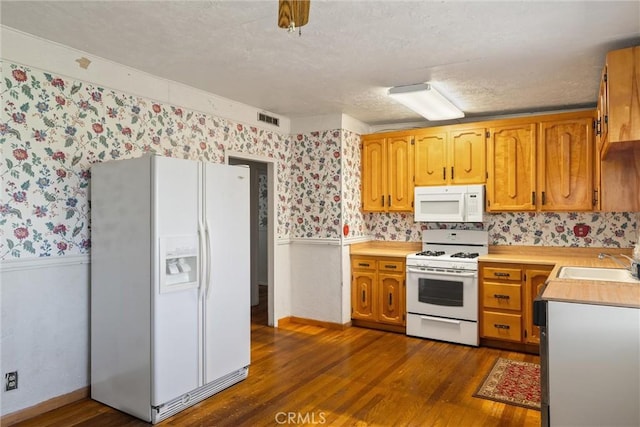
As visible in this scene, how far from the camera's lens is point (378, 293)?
4871 millimetres

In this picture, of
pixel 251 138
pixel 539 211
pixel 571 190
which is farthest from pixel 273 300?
pixel 571 190

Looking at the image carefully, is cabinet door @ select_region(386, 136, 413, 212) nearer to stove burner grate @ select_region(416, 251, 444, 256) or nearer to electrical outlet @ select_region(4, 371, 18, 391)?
stove burner grate @ select_region(416, 251, 444, 256)

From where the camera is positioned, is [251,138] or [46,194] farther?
[251,138]

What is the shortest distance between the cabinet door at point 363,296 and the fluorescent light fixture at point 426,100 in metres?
1.88

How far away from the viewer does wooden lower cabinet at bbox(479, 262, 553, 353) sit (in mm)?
4031

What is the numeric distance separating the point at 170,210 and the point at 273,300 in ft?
7.95

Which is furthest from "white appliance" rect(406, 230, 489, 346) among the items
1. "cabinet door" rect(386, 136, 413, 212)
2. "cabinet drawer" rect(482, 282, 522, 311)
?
"cabinet door" rect(386, 136, 413, 212)

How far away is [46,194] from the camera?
2859 millimetres

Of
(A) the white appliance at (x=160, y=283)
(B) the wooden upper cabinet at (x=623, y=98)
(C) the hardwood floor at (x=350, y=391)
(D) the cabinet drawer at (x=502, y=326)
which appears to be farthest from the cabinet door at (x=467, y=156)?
(A) the white appliance at (x=160, y=283)

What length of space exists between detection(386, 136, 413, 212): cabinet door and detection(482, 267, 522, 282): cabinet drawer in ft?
3.65

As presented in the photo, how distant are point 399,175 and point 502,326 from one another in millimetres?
1946

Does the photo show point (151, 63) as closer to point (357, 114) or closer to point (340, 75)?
point (340, 75)

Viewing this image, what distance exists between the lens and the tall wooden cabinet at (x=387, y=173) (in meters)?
4.97

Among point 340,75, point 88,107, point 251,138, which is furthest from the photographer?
point 251,138
